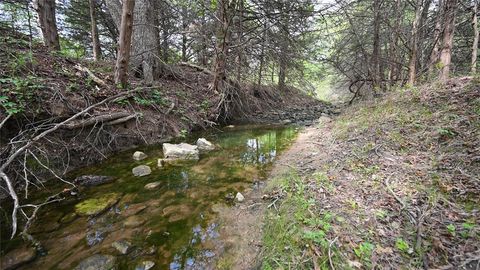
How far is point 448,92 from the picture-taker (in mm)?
4164

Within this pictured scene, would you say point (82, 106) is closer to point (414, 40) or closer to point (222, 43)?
point (222, 43)

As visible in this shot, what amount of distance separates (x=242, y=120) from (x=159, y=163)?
16.3 ft

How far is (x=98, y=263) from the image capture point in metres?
2.06

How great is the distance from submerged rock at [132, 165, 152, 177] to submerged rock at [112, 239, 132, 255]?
1557mm

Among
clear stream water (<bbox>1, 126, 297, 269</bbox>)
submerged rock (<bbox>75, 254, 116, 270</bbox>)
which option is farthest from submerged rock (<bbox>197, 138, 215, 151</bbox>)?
submerged rock (<bbox>75, 254, 116, 270</bbox>)

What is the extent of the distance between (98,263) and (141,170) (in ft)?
6.34

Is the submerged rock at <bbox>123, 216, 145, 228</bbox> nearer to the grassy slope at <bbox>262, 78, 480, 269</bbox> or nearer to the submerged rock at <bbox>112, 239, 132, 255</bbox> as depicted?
the submerged rock at <bbox>112, 239, 132, 255</bbox>

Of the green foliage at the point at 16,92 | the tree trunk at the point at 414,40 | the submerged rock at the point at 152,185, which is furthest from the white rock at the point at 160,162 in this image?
the tree trunk at the point at 414,40

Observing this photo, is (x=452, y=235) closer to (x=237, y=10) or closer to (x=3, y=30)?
(x=237, y=10)

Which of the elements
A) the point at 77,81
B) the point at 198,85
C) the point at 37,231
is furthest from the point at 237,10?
the point at 37,231

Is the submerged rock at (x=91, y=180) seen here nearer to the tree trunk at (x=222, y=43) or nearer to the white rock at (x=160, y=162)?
the white rock at (x=160, y=162)

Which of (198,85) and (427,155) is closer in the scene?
(427,155)

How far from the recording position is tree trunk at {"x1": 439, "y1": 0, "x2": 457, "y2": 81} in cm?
503

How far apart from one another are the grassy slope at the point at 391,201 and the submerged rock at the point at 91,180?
97.4 inches
